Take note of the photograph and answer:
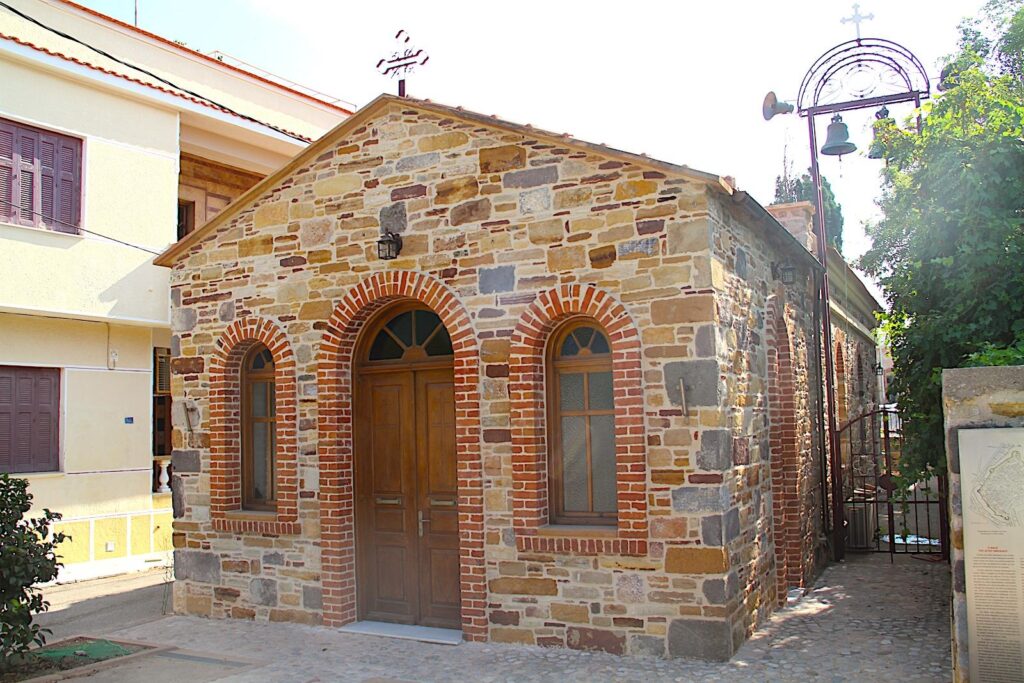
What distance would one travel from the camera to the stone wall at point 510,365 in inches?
271

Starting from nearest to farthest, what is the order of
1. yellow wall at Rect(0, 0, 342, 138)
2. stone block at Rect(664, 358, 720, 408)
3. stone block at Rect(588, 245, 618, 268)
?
stone block at Rect(664, 358, 720, 408) → stone block at Rect(588, 245, 618, 268) → yellow wall at Rect(0, 0, 342, 138)

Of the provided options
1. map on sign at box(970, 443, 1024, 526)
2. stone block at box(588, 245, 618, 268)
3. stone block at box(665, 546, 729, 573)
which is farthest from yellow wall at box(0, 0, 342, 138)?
map on sign at box(970, 443, 1024, 526)

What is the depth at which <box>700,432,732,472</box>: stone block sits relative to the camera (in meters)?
6.76

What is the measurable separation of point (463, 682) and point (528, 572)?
1134mm

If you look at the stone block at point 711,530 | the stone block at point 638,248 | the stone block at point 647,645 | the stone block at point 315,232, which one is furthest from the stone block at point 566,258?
the stone block at point 647,645

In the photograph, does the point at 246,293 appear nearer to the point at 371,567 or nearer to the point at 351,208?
the point at 351,208

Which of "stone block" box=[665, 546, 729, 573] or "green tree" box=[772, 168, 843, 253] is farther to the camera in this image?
"green tree" box=[772, 168, 843, 253]

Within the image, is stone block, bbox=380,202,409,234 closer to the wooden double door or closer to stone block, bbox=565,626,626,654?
the wooden double door

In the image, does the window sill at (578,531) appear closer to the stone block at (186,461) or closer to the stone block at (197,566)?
the stone block at (197,566)

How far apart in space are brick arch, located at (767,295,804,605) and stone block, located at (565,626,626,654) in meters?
2.44

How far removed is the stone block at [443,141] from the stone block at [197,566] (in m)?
4.76

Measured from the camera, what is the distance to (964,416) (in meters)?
5.41

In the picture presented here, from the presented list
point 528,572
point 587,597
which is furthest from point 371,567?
point 587,597

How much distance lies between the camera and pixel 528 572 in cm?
737
